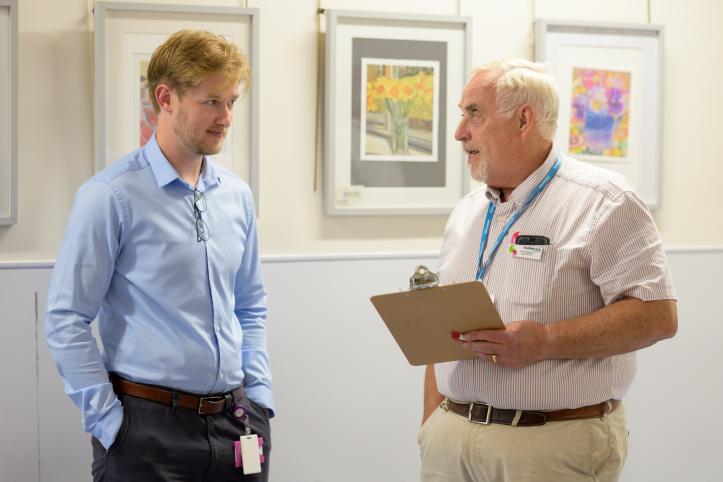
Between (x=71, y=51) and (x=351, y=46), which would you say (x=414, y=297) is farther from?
(x=71, y=51)

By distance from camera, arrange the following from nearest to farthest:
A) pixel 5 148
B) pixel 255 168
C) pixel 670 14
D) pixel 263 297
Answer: pixel 263 297
pixel 5 148
pixel 255 168
pixel 670 14

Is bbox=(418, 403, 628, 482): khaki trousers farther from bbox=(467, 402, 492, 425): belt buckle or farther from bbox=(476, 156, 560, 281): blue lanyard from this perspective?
bbox=(476, 156, 560, 281): blue lanyard

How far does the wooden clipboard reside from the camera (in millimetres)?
1954

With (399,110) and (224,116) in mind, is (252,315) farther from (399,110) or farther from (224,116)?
(399,110)

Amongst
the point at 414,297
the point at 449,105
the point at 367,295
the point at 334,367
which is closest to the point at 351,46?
the point at 449,105

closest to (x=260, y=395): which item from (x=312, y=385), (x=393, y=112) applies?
(x=312, y=385)

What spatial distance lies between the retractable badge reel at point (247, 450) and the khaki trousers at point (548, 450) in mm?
520

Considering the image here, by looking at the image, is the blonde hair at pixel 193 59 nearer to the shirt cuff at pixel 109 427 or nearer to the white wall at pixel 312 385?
the shirt cuff at pixel 109 427

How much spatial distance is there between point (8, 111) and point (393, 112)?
1374 mm

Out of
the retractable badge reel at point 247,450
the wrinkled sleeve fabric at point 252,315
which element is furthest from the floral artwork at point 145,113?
the retractable badge reel at point 247,450

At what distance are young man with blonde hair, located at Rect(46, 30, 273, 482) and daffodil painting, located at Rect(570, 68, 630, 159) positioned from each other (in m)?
1.69

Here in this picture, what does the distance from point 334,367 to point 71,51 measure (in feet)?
4.93

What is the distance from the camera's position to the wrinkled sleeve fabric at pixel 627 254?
208 cm

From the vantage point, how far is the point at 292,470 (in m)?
3.38
